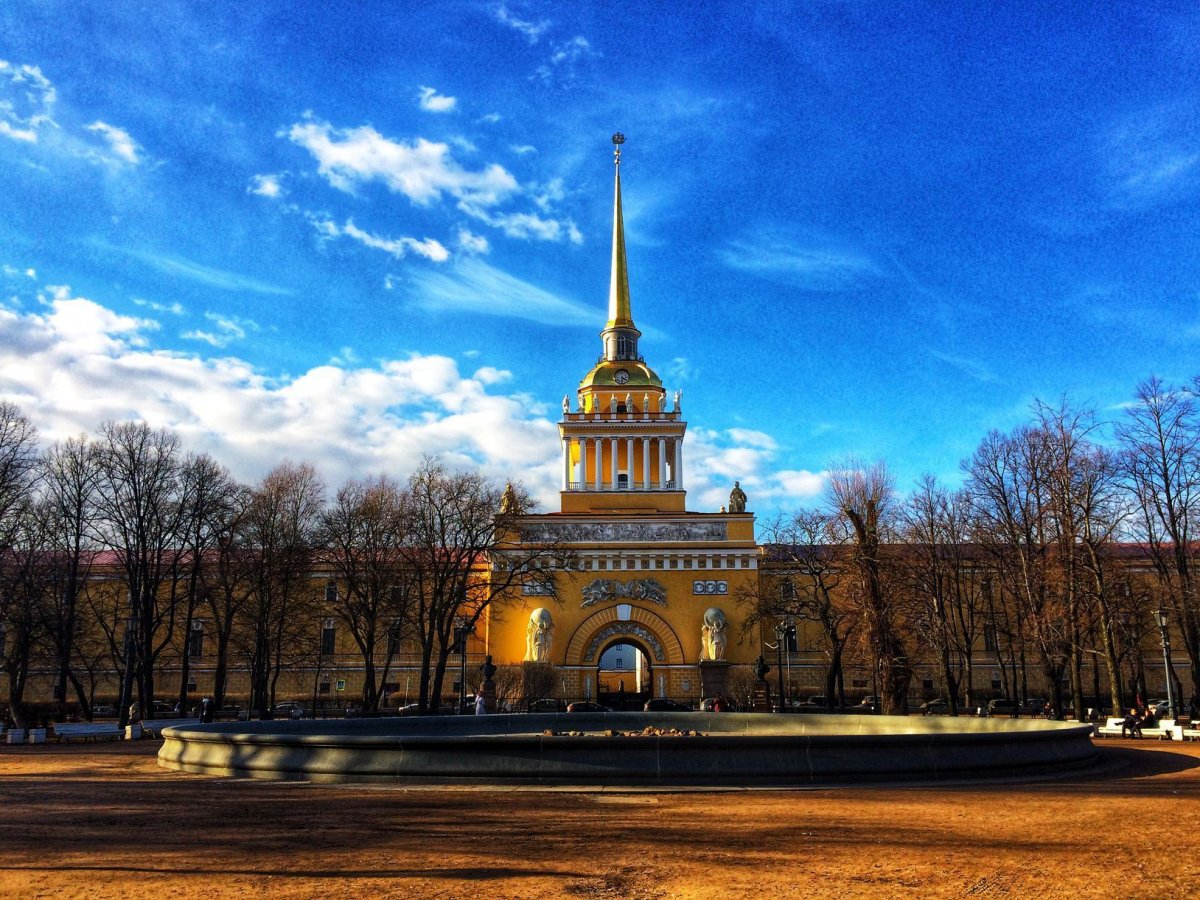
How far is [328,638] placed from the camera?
183 feet

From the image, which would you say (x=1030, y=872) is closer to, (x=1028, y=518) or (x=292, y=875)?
(x=292, y=875)

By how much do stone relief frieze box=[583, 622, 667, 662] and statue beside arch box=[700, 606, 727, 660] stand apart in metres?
2.56

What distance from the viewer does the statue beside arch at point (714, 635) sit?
164 feet

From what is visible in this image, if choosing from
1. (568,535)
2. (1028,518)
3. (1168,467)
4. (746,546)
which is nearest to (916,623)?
(1028,518)

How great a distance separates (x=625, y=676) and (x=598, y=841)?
75.3m

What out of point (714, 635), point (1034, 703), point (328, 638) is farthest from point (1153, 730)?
point (328, 638)

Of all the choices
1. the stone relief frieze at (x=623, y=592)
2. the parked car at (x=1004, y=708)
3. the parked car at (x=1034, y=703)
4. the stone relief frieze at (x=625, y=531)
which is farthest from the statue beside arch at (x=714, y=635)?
the parked car at (x=1034, y=703)

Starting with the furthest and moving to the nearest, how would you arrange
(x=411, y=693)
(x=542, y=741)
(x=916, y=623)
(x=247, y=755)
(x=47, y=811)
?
(x=411, y=693) → (x=916, y=623) → (x=247, y=755) → (x=542, y=741) → (x=47, y=811)

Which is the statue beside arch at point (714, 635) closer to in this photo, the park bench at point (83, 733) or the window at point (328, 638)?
the window at point (328, 638)

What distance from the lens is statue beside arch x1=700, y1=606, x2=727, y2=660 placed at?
50125mm

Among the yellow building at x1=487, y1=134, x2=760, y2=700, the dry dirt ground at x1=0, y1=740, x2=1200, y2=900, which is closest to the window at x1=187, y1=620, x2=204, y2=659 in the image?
the yellow building at x1=487, y1=134, x2=760, y2=700

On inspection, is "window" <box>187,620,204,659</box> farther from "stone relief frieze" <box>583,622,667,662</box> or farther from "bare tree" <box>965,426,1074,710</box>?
"bare tree" <box>965,426,1074,710</box>

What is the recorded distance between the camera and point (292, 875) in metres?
8.48

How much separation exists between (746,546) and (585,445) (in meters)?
12.1
